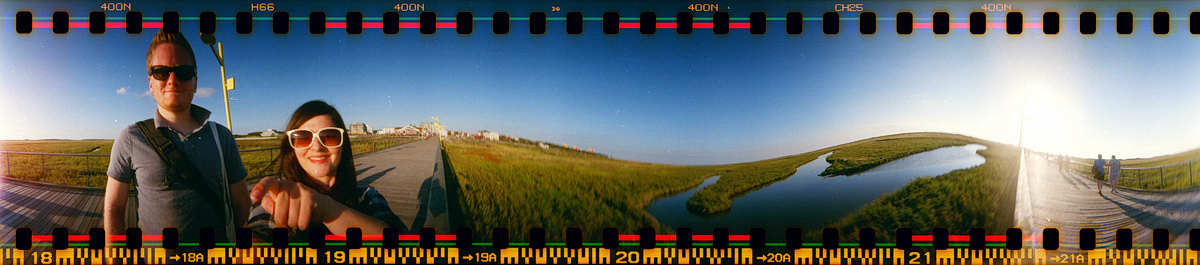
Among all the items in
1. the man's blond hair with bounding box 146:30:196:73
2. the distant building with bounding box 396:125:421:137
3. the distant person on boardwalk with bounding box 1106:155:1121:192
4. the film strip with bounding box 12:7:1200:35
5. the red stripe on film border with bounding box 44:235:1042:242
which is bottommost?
the red stripe on film border with bounding box 44:235:1042:242

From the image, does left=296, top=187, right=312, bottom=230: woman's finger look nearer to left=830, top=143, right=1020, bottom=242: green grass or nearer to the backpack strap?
the backpack strap

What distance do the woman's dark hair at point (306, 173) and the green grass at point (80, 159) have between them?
0.23ft

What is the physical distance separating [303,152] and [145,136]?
116 centimetres

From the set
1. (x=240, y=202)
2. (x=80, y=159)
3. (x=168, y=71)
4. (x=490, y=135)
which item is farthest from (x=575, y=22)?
(x=80, y=159)

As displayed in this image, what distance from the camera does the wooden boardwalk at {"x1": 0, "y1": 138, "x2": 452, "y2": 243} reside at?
3.81 meters

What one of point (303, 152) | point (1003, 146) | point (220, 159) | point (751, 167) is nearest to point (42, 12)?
point (220, 159)

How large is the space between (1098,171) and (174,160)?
23.8ft

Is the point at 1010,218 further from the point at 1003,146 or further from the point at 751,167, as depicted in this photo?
the point at 751,167

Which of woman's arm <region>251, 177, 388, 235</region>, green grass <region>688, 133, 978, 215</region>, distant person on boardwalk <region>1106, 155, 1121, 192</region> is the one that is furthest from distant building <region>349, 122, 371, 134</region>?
distant person on boardwalk <region>1106, 155, 1121, 192</region>

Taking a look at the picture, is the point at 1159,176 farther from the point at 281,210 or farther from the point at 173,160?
the point at 173,160

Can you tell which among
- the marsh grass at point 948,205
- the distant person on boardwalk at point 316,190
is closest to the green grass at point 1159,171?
the marsh grass at point 948,205

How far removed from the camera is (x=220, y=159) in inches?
145

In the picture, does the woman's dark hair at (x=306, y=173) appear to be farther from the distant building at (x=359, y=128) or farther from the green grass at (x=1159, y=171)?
the green grass at (x=1159, y=171)

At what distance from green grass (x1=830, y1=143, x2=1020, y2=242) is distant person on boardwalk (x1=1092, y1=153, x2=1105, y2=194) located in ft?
2.24
